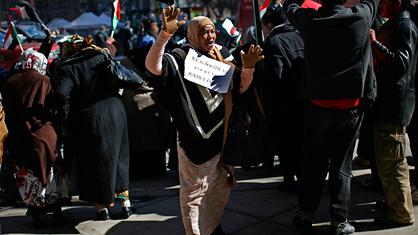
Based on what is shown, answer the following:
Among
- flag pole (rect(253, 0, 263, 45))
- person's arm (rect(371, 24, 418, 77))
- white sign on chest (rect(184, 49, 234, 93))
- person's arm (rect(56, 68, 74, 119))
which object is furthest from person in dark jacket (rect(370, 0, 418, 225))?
person's arm (rect(56, 68, 74, 119))

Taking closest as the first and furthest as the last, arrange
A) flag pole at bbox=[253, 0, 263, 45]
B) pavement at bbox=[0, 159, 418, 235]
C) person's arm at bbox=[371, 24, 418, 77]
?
person's arm at bbox=[371, 24, 418, 77]
flag pole at bbox=[253, 0, 263, 45]
pavement at bbox=[0, 159, 418, 235]

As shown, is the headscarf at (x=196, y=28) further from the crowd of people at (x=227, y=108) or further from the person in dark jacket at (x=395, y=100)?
the person in dark jacket at (x=395, y=100)

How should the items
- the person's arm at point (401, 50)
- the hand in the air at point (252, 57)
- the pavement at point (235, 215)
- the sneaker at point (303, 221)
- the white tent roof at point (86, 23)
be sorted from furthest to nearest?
the white tent roof at point (86, 23), the pavement at point (235, 215), the sneaker at point (303, 221), the person's arm at point (401, 50), the hand in the air at point (252, 57)

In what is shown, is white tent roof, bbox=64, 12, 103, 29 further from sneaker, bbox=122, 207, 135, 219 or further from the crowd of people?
sneaker, bbox=122, 207, 135, 219

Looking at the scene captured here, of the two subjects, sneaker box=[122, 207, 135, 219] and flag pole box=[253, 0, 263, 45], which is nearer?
flag pole box=[253, 0, 263, 45]

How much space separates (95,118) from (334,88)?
2.16 meters

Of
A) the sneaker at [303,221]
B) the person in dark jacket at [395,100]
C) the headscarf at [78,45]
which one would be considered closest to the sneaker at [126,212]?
the headscarf at [78,45]

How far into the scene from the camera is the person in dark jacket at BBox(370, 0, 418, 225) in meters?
3.86

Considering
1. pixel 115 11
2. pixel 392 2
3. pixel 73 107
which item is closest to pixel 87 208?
pixel 73 107

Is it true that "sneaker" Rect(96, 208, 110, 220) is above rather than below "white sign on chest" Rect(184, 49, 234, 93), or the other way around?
below

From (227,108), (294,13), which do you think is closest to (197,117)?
(227,108)

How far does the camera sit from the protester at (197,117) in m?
3.63

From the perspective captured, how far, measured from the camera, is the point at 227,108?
3762 millimetres

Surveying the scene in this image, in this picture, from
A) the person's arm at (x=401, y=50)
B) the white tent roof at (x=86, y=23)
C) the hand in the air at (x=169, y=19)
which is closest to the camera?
the hand in the air at (x=169, y=19)
